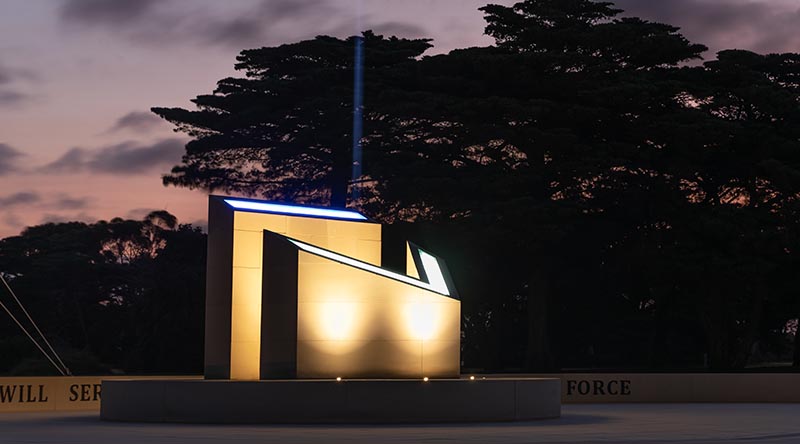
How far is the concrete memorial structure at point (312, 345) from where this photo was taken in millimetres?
29953

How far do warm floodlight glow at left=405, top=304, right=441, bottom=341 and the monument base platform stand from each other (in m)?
Answer: 1.61

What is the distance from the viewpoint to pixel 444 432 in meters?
26.6

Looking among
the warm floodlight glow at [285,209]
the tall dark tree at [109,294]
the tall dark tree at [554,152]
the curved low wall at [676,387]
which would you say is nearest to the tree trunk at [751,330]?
the tall dark tree at [554,152]

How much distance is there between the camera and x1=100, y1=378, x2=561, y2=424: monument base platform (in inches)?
1171

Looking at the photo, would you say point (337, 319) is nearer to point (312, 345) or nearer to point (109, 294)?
point (312, 345)

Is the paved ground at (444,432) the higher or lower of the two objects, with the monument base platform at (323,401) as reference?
lower

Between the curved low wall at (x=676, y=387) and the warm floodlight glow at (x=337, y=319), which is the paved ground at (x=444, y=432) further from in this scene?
the curved low wall at (x=676, y=387)

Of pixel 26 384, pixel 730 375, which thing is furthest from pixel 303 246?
pixel 730 375

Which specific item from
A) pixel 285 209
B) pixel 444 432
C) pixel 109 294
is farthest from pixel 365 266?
pixel 109 294

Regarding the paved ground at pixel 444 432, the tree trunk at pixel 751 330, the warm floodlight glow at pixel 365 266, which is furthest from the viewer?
the tree trunk at pixel 751 330

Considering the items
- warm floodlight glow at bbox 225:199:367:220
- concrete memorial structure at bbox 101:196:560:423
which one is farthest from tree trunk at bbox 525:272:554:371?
concrete memorial structure at bbox 101:196:560:423

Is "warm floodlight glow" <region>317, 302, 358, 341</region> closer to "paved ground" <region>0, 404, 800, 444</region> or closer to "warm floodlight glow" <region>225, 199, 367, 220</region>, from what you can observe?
"paved ground" <region>0, 404, 800, 444</region>

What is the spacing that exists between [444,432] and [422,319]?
5613 millimetres

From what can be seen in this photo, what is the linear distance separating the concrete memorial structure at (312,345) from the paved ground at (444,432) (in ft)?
3.41
